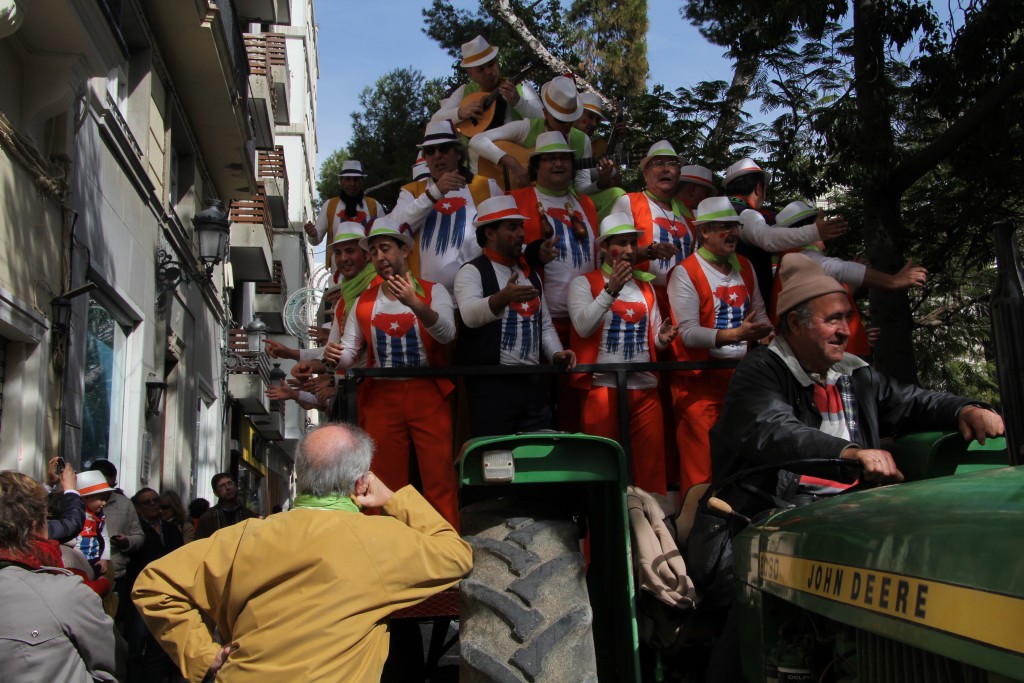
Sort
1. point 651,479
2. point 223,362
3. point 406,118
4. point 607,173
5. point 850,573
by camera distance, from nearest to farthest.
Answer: point 850,573, point 651,479, point 607,173, point 223,362, point 406,118

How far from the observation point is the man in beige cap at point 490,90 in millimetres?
8977

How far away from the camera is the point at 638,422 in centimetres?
608

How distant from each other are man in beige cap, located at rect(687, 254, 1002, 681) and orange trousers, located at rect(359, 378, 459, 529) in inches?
79.7

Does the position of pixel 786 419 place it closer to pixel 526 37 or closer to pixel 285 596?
pixel 285 596

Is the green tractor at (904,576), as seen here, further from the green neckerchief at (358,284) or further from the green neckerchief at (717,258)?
the green neckerchief at (358,284)

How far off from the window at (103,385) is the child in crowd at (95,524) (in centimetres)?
382

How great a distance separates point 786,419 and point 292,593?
1.71 meters

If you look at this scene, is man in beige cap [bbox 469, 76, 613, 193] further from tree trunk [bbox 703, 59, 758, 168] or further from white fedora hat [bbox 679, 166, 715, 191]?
tree trunk [bbox 703, 59, 758, 168]

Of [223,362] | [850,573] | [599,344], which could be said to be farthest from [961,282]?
[223,362]

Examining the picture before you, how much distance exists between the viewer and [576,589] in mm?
3881

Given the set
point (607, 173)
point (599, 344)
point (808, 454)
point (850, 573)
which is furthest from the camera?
point (607, 173)

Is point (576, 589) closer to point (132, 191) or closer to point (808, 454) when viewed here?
point (808, 454)

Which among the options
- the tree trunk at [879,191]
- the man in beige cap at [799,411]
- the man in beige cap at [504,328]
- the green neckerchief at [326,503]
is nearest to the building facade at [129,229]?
the man in beige cap at [504,328]

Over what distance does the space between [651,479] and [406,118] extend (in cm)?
2131
